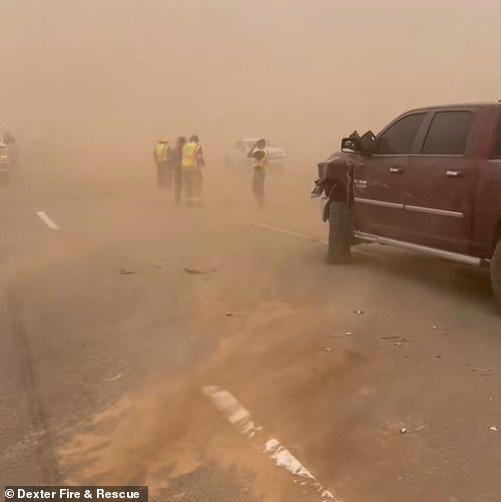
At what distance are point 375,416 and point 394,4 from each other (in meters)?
106

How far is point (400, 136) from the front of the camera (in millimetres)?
8727

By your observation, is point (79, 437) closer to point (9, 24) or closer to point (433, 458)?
point (433, 458)

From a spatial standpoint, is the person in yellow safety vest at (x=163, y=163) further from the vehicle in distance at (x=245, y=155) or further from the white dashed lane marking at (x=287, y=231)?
the white dashed lane marking at (x=287, y=231)

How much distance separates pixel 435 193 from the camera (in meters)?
7.81

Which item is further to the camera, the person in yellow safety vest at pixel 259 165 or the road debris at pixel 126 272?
the person in yellow safety vest at pixel 259 165

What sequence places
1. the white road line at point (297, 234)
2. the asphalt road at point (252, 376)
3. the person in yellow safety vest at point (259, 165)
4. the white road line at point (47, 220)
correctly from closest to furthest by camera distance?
the asphalt road at point (252, 376)
the white road line at point (297, 234)
the white road line at point (47, 220)
the person in yellow safety vest at point (259, 165)

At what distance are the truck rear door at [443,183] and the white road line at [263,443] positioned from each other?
11.4 ft

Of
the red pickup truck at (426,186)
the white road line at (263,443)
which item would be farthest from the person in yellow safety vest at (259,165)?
A: the white road line at (263,443)

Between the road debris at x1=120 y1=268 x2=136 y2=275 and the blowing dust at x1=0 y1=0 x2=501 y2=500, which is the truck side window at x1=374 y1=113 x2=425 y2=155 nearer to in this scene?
the blowing dust at x1=0 y1=0 x2=501 y2=500

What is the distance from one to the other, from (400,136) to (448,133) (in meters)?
0.83

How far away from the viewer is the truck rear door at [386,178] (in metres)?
A: 8.45

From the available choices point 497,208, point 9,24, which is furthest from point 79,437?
point 9,24

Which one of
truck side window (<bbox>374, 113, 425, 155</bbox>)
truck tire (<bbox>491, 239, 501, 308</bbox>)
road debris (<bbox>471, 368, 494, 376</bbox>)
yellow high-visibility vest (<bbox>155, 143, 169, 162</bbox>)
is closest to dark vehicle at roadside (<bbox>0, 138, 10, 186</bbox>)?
yellow high-visibility vest (<bbox>155, 143, 169, 162</bbox>)

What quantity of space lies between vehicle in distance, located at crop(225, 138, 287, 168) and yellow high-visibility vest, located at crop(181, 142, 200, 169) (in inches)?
397
